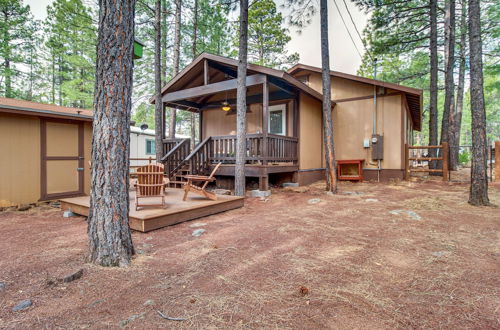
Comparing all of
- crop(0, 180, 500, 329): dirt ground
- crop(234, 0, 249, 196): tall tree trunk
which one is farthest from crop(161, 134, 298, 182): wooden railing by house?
crop(0, 180, 500, 329): dirt ground

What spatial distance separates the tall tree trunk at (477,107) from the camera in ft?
16.9

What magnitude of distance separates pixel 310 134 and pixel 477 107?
5.18 metres

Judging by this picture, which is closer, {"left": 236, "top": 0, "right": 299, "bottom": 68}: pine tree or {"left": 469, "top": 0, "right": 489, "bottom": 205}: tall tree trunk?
{"left": 469, "top": 0, "right": 489, "bottom": 205}: tall tree trunk

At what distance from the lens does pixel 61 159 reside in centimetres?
676

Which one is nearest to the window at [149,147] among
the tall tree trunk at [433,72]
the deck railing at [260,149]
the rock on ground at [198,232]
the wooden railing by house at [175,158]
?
the wooden railing by house at [175,158]

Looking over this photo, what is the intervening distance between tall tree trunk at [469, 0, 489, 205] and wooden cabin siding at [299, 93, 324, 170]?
15.3ft

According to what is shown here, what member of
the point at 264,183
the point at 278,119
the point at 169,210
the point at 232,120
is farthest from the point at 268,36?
the point at 169,210

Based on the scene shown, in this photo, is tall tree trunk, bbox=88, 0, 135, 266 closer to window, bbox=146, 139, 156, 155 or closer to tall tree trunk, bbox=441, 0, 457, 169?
tall tree trunk, bbox=441, 0, 457, 169

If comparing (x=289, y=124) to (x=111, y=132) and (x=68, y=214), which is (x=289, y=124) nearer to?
(x=68, y=214)

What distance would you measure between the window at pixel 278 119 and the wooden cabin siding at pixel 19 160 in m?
7.20

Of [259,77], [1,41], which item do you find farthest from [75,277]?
[1,41]

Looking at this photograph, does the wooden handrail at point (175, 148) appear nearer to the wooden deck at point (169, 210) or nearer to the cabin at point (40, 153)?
the cabin at point (40, 153)

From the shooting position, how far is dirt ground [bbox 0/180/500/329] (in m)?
1.78

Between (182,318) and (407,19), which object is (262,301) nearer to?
(182,318)
